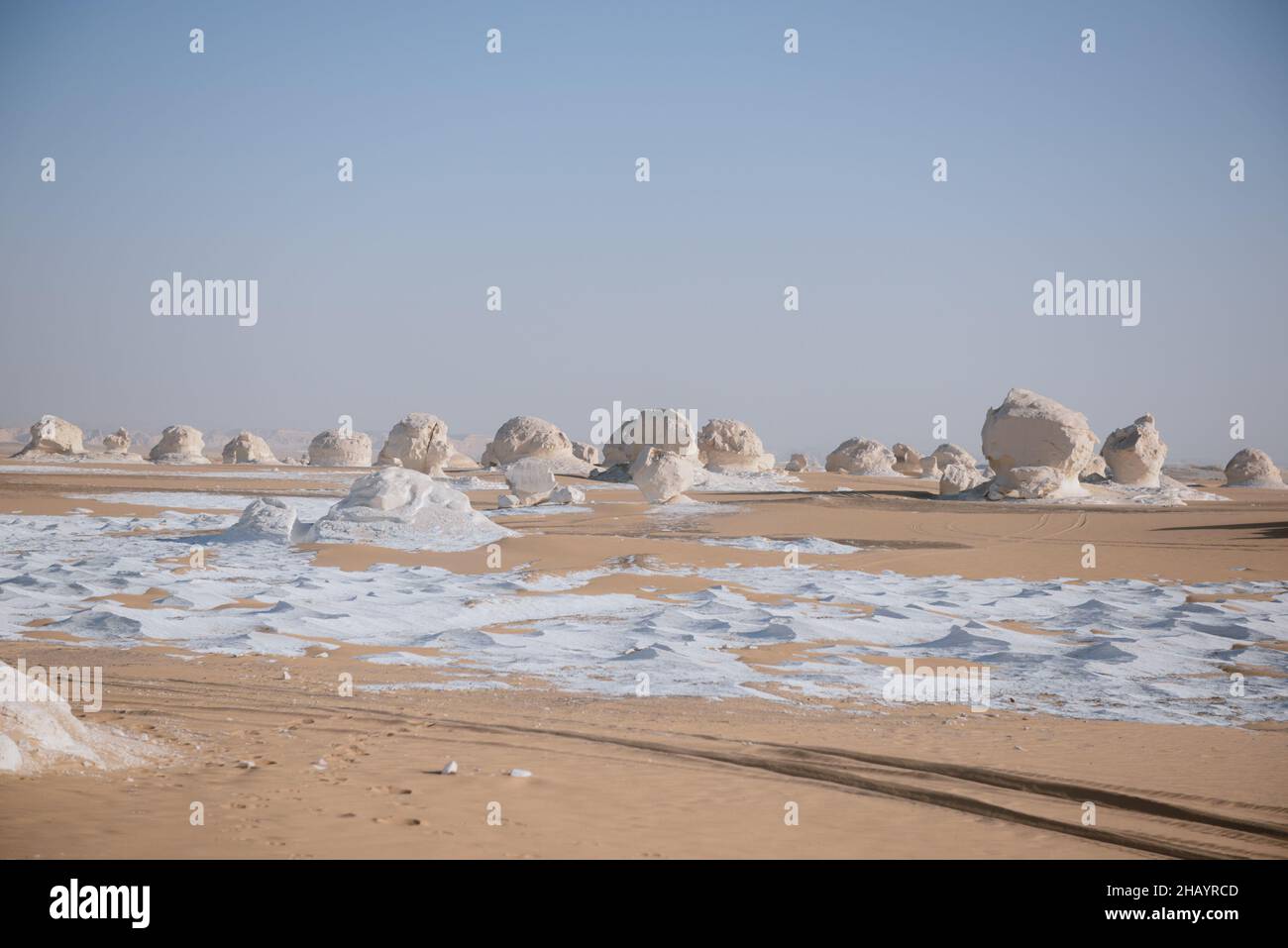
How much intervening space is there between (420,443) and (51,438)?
784 inches

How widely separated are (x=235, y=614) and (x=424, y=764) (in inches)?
222

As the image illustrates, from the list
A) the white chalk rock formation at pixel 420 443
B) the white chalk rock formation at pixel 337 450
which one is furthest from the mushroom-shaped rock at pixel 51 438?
the white chalk rock formation at pixel 420 443

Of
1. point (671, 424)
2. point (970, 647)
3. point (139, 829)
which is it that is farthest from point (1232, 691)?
point (671, 424)

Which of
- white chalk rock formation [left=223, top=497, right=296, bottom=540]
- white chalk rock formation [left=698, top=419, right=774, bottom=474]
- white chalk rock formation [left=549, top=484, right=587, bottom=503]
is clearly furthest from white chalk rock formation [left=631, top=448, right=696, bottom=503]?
white chalk rock formation [left=698, top=419, right=774, bottom=474]

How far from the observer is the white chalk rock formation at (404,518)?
15930 mm

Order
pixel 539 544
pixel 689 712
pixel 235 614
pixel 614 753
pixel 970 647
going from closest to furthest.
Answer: pixel 614 753 → pixel 689 712 → pixel 970 647 → pixel 235 614 → pixel 539 544

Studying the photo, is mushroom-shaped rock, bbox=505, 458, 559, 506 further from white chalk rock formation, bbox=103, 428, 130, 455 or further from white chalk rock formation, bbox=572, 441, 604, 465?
white chalk rock formation, bbox=103, 428, 130, 455

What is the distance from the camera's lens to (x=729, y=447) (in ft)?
130

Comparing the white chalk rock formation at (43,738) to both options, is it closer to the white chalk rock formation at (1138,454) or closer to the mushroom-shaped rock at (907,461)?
the white chalk rock formation at (1138,454)

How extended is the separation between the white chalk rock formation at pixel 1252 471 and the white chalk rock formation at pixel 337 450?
38.8 metres

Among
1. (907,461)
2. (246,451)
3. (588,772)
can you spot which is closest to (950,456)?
(907,461)

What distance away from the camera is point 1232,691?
802cm
